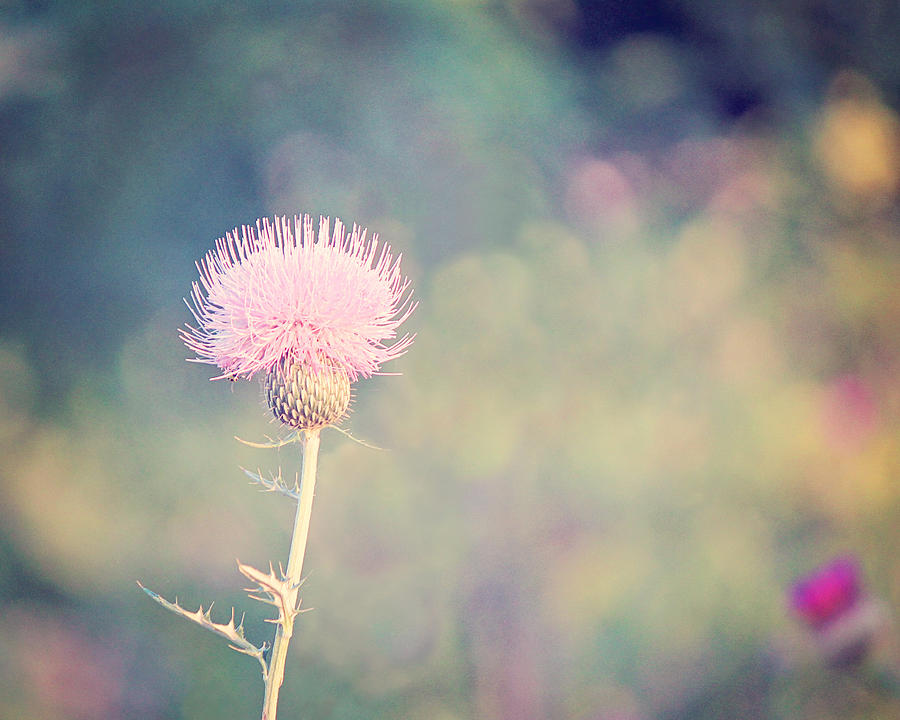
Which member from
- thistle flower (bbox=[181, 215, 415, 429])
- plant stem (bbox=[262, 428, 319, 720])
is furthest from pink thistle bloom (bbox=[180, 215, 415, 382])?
plant stem (bbox=[262, 428, 319, 720])

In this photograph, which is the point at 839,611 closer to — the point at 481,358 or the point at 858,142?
the point at 481,358

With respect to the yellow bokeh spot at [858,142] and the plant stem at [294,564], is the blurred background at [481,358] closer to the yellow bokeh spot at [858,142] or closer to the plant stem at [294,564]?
the yellow bokeh spot at [858,142]

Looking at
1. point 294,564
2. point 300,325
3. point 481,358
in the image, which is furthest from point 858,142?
point 294,564

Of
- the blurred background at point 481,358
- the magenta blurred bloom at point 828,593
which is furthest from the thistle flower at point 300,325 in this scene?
the magenta blurred bloom at point 828,593

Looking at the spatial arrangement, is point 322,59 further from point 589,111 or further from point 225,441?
point 225,441

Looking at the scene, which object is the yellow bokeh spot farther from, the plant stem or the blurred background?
the plant stem

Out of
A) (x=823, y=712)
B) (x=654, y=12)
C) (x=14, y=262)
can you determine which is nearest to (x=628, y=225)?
(x=654, y=12)
